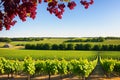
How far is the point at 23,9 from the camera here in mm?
3463

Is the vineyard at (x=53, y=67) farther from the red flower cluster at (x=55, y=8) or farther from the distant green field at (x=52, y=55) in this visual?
the distant green field at (x=52, y=55)

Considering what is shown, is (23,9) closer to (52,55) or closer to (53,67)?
(53,67)

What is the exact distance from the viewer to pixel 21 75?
28.8 meters

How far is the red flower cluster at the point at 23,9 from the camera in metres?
3.33

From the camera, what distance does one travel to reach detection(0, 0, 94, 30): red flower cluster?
3.33 metres

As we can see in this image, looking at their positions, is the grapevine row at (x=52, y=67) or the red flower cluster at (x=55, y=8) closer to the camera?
the red flower cluster at (x=55, y=8)

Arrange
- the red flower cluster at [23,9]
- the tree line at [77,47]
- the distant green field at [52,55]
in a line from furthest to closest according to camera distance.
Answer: the tree line at [77,47]
the distant green field at [52,55]
the red flower cluster at [23,9]

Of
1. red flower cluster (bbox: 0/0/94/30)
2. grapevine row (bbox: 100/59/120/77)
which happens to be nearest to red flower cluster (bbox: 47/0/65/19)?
red flower cluster (bbox: 0/0/94/30)

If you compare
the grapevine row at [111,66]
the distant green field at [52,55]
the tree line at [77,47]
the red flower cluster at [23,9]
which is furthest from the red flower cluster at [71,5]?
the tree line at [77,47]

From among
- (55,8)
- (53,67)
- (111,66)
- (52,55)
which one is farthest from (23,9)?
(52,55)

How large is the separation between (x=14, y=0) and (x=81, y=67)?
21.1m

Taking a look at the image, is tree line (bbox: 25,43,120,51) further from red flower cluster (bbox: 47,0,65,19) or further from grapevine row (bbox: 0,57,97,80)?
red flower cluster (bbox: 47,0,65,19)

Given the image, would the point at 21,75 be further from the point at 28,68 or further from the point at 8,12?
the point at 8,12

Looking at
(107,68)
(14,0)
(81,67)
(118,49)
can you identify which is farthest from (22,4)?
(118,49)
